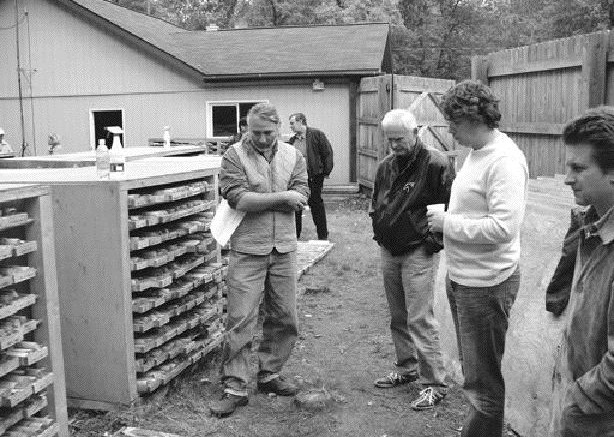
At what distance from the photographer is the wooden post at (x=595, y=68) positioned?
594 cm

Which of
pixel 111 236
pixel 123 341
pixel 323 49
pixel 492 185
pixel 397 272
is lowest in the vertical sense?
pixel 123 341

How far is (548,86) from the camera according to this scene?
6.95m

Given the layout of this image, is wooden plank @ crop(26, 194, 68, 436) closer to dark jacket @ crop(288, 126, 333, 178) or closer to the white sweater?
the white sweater

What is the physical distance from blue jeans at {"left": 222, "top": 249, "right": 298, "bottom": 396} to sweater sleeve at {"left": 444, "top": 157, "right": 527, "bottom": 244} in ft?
5.66

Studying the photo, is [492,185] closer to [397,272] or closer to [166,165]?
[397,272]

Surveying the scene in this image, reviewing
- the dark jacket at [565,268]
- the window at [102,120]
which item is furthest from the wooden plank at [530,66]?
the window at [102,120]

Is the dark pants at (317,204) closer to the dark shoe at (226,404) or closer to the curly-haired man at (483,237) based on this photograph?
the dark shoe at (226,404)

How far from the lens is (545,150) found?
23.0 ft

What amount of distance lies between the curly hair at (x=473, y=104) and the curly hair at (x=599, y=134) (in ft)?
4.53

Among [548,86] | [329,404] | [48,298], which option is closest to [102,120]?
[548,86]

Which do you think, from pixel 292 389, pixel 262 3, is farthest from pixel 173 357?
pixel 262 3

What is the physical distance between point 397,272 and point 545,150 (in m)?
2.80

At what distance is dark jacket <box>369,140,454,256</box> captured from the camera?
15.8 feet

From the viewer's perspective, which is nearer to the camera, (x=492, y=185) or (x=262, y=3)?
(x=492, y=185)
